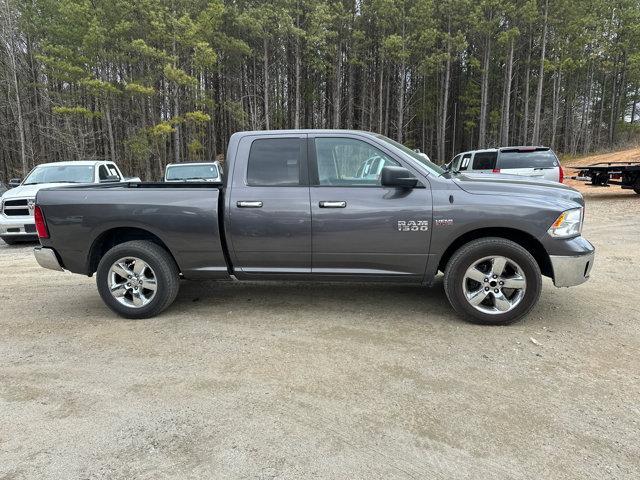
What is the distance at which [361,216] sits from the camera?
13.9ft

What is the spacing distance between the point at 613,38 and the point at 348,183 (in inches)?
1640

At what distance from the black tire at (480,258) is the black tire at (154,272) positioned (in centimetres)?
282

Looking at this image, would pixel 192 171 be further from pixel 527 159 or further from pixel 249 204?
pixel 527 159

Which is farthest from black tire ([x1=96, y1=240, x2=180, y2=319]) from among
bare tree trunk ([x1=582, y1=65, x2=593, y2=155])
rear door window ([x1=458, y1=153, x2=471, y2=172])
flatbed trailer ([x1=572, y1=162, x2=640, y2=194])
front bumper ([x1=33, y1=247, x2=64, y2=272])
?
bare tree trunk ([x1=582, y1=65, x2=593, y2=155])

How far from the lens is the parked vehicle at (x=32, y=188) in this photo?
9305mm

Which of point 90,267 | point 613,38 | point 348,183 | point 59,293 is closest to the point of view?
point 348,183

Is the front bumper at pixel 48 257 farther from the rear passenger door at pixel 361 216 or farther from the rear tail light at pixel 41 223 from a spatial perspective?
the rear passenger door at pixel 361 216

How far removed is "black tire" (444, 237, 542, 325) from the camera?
159 inches

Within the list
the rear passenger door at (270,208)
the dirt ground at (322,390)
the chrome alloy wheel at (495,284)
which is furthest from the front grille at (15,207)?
the chrome alloy wheel at (495,284)

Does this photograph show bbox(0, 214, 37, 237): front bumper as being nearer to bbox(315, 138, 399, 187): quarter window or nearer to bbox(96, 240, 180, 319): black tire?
bbox(96, 240, 180, 319): black tire

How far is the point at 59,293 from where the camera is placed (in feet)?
18.7

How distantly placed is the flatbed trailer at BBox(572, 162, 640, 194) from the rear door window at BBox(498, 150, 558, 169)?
4.85m

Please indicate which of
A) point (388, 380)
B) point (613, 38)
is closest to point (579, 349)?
point (388, 380)

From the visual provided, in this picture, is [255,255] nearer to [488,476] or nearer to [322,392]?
[322,392]
